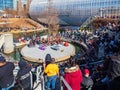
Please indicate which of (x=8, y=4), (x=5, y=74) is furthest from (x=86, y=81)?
(x=8, y=4)

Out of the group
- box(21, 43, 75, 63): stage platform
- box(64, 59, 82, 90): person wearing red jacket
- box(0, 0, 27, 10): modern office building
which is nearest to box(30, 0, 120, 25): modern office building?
box(21, 43, 75, 63): stage platform

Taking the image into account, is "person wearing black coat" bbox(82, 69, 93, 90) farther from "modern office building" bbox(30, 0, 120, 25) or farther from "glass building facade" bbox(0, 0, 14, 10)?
"glass building facade" bbox(0, 0, 14, 10)

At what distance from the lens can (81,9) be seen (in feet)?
234

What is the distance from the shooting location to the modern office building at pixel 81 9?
62094mm

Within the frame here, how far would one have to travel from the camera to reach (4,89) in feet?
23.6

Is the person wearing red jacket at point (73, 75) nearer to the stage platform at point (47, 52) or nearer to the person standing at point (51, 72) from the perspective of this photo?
the person standing at point (51, 72)

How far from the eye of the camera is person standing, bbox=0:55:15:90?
6887mm

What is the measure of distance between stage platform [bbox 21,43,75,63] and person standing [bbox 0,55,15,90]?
2288 centimetres

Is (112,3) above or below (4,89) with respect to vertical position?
above

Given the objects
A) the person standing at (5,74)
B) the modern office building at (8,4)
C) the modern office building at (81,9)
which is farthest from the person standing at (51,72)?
the modern office building at (8,4)

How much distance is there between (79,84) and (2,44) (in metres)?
30.3

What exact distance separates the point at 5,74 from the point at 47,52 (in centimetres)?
2635

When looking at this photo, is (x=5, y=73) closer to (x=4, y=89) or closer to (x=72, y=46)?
(x=4, y=89)

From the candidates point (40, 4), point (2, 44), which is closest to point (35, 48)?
point (2, 44)
